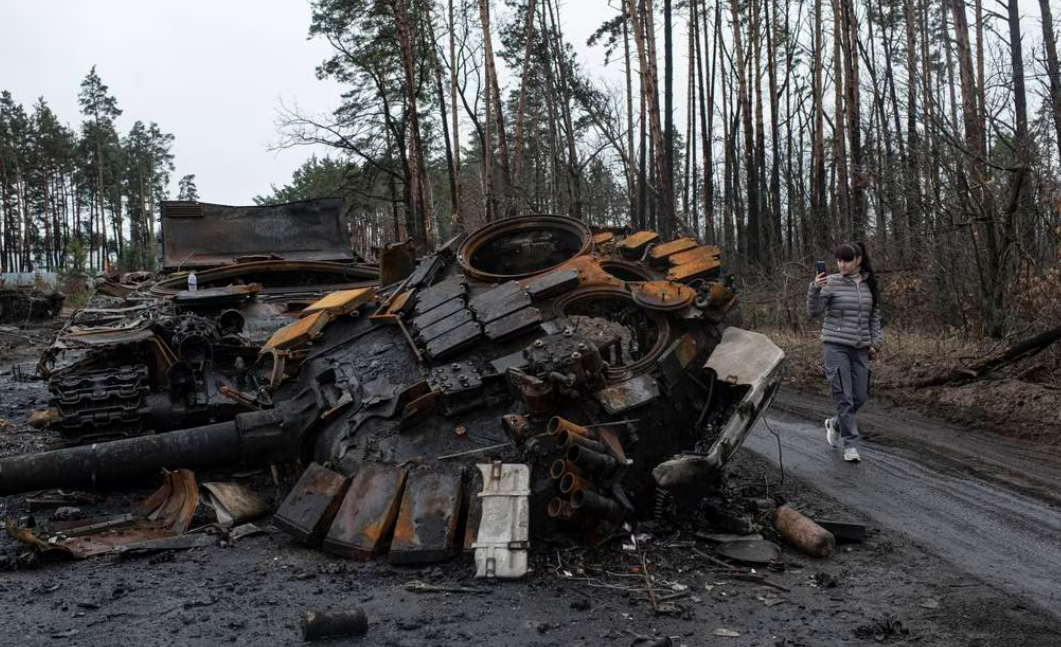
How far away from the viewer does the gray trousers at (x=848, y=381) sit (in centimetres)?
698

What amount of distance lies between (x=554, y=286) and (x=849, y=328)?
2676 mm

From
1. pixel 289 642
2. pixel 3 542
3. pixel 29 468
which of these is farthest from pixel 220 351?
pixel 289 642

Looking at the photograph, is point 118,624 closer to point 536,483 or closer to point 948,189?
point 536,483

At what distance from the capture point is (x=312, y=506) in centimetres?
493

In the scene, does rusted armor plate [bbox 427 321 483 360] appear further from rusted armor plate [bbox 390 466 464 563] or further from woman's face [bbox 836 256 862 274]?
woman's face [bbox 836 256 862 274]

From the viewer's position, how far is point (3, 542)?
516 centimetres

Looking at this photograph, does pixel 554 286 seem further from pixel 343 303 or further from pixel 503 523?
pixel 503 523

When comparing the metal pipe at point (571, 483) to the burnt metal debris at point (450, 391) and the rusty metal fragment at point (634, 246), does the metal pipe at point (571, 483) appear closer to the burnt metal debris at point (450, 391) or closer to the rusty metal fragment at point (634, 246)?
the burnt metal debris at point (450, 391)

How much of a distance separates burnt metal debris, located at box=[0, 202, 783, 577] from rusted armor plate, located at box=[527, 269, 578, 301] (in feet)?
0.07

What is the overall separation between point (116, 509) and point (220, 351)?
137 centimetres

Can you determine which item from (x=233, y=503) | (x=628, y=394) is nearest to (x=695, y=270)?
(x=628, y=394)

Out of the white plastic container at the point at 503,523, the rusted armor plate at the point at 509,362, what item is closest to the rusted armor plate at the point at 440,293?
the rusted armor plate at the point at 509,362

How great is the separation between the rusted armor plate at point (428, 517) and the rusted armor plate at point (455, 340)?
93 centimetres

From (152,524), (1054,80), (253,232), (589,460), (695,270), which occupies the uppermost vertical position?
(1054,80)
